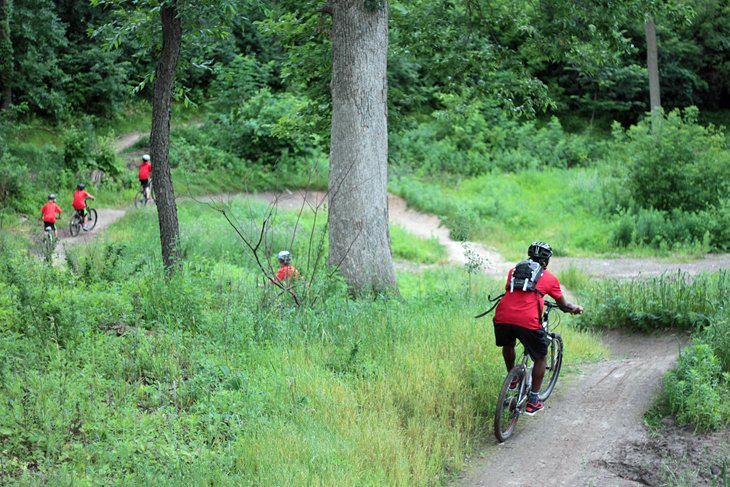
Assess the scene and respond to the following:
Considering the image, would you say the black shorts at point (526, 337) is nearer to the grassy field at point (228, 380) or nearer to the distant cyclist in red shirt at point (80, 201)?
the grassy field at point (228, 380)

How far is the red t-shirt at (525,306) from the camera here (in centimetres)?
751

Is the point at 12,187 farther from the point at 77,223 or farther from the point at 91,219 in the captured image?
the point at 77,223

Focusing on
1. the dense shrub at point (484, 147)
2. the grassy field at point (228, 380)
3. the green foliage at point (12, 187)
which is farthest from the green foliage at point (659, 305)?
the dense shrub at point (484, 147)

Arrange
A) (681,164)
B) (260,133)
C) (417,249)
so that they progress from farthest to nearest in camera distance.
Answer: (260,133) < (681,164) < (417,249)

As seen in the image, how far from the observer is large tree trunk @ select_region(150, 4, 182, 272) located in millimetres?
11016

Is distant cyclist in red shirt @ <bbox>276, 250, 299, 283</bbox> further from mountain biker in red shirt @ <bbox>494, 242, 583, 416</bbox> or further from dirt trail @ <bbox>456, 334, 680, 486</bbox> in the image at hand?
dirt trail @ <bbox>456, 334, 680, 486</bbox>

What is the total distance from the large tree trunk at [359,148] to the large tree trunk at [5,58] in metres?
18.3

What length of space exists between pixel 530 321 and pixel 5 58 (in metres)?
24.2

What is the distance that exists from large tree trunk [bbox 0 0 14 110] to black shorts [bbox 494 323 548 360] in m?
23.2

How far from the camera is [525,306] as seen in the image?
751 cm

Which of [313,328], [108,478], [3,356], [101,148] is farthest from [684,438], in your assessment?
[101,148]

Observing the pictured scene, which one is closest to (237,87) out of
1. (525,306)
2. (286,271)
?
(286,271)

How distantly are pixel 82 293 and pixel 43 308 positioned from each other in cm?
77

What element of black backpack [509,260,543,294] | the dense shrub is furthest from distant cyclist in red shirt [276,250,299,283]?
the dense shrub
